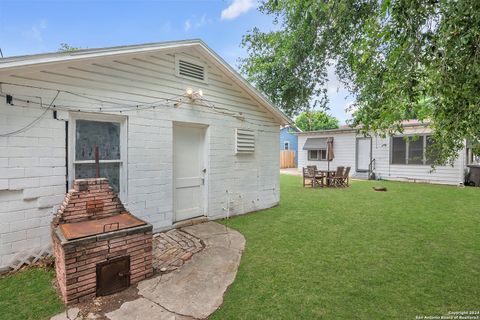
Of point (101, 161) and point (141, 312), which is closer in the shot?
point (141, 312)

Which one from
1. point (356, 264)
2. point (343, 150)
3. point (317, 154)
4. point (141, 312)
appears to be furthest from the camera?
point (317, 154)

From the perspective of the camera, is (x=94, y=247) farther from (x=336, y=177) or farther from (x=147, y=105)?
(x=336, y=177)

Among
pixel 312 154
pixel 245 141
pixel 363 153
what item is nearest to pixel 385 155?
pixel 363 153

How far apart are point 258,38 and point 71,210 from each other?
28.1 ft

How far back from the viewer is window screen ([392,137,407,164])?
13.2 metres

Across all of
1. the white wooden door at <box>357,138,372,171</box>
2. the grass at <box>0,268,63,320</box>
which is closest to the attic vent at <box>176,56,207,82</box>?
the grass at <box>0,268,63,320</box>

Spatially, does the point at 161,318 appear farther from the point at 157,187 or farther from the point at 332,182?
the point at 332,182

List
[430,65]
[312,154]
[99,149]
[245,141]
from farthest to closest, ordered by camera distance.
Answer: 1. [312,154]
2. [245,141]
3. [99,149]
4. [430,65]

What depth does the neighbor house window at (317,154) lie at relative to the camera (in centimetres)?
1656

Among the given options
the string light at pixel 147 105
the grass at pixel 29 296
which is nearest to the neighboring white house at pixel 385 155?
the string light at pixel 147 105

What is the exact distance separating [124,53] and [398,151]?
533 inches

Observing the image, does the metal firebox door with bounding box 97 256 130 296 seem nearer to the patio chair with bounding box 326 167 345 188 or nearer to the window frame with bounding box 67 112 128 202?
the window frame with bounding box 67 112 128 202

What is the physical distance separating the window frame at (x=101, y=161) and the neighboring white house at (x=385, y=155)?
8995 mm

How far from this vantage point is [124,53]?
4.35 metres
